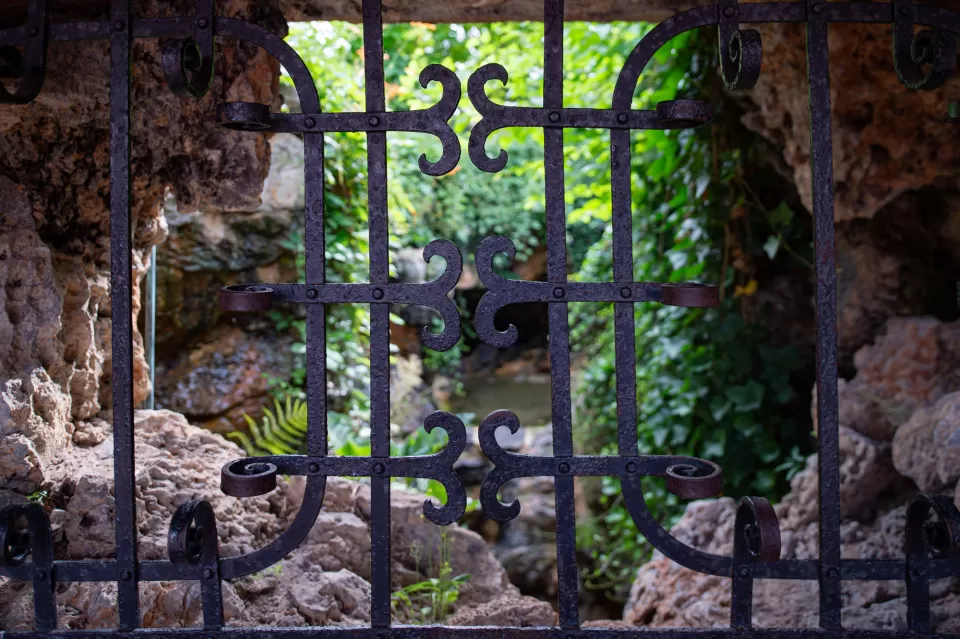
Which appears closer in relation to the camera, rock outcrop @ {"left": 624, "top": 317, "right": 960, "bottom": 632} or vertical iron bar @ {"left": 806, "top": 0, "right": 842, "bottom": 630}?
vertical iron bar @ {"left": 806, "top": 0, "right": 842, "bottom": 630}

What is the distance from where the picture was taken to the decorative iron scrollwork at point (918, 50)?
57.4 inches

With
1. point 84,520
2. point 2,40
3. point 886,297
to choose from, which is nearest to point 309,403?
point 84,520

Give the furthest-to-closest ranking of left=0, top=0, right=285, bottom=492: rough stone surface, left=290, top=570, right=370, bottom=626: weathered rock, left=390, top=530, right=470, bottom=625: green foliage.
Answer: left=390, top=530, right=470, bottom=625: green foliage < left=290, top=570, right=370, bottom=626: weathered rock < left=0, top=0, right=285, bottom=492: rough stone surface

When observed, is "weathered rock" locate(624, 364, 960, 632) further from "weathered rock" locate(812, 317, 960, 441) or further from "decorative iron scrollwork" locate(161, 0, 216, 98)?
"decorative iron scrollwork" locate(161, 0, 216, 98)

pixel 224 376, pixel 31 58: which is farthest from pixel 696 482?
pixel 224 376

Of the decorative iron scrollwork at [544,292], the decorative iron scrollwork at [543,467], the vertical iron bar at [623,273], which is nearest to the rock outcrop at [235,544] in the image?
the decorative iron scrollwork at [543,467]

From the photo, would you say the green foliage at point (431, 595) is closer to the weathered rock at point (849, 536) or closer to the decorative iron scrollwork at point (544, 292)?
the weathered rock at point (849, 536)

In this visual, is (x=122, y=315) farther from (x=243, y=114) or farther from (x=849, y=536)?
(x=849, y=536)

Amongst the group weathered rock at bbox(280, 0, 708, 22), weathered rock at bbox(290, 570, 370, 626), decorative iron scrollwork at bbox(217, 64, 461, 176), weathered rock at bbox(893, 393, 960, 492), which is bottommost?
weathered rock at bbox(290, 570, 370, 626)

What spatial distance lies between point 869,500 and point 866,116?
1.24 metres

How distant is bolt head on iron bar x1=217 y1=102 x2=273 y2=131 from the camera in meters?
1.51

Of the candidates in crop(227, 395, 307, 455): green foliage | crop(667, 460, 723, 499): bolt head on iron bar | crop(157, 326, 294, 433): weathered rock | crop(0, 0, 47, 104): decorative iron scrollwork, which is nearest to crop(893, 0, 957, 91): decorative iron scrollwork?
crop(667, 460, 723, 499): bolt head on iron bar

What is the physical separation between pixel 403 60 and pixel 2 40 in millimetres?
8463

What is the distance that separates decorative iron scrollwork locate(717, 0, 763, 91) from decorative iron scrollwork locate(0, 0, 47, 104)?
4.03 feet
